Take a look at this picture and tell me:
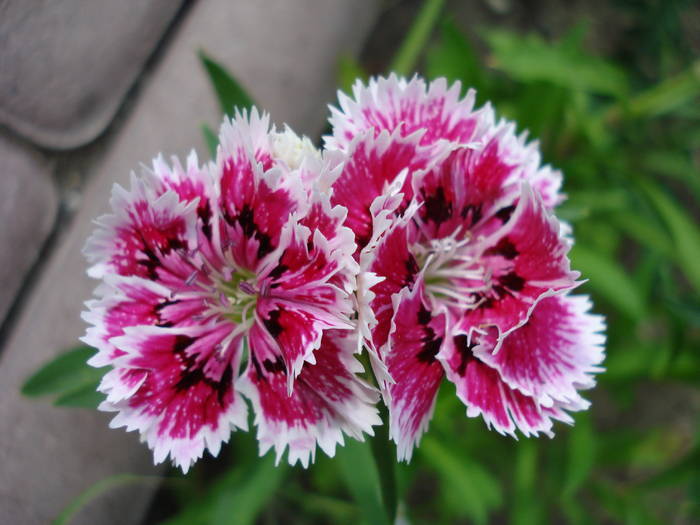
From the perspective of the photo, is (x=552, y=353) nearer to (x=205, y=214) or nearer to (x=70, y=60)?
(x=205, y=214)

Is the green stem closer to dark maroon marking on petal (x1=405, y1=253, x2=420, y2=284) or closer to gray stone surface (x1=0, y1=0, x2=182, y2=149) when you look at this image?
dark maroon marking on petal (x1=405, y1=253, x2=420, y2=284)

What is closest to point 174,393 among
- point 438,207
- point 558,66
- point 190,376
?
point 190,376

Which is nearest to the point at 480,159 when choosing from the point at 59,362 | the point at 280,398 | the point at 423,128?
the point at 423,128

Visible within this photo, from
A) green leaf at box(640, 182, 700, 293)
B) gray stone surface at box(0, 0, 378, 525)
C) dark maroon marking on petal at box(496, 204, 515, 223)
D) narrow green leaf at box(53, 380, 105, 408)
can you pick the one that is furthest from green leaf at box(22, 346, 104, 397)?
green leaf at box(640, 182, 700, 293)

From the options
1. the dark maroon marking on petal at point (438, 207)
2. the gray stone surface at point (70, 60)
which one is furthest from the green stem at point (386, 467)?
the gray stone surface at point (70, 60)

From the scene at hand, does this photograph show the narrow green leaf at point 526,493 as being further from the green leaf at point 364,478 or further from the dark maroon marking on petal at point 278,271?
the dark maroon marking on petal at point 278,271

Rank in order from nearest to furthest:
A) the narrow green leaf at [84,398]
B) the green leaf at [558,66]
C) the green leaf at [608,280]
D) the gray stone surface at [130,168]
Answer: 1. the narrow green leaf at [84,398]
2. the gray stone surface at [130,168]
3. the green leaf at [608,280]
4. the green leaf at [558,66]
